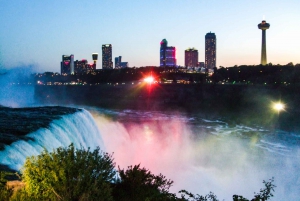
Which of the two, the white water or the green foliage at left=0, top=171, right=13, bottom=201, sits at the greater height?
the green foliage at left=0, top=171, right=13, bottom=201

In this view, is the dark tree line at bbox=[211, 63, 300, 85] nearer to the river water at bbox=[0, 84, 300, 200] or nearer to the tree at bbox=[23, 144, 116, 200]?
the river water at bbox=[0, 84, 300, 200]

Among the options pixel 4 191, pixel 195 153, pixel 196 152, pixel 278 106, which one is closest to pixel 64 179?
pixel 4 191

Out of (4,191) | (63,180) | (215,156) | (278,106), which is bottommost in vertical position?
(215,156)

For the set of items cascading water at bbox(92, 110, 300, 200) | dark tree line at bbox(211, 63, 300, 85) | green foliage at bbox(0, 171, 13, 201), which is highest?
dark tree line at bbox(211, 63, 300, 85)

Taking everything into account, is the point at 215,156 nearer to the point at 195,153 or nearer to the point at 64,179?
the point at 195,153

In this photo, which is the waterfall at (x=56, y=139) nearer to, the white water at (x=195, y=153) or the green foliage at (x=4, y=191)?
the white water at (x=195, y=153)

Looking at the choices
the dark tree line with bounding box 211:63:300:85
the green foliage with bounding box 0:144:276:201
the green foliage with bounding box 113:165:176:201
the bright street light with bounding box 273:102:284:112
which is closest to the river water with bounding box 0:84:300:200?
the green foliage with bounding box 113:165:176:201

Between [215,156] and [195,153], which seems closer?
[215,156]

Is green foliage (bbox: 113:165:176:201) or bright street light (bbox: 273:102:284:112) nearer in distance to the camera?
green foliage (bbox: 113:165:176:201)

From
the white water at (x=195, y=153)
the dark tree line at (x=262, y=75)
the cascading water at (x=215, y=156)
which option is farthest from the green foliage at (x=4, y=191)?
the dark tree line at (x=262, y=75)
